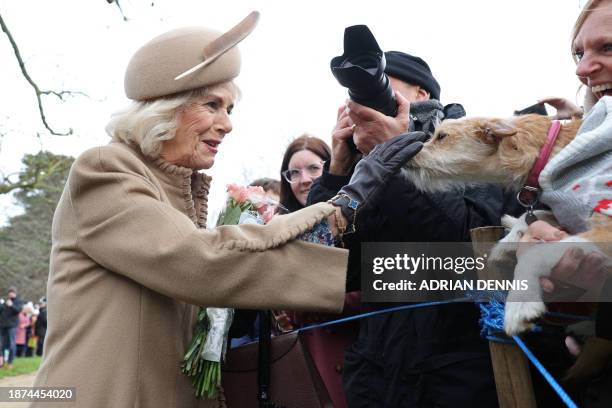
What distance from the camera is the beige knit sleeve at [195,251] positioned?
217 cm

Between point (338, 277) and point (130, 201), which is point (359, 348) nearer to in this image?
point (338, 277)

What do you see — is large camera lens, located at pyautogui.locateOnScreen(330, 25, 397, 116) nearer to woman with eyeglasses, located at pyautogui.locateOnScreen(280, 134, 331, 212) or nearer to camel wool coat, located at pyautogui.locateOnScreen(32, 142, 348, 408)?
camel wool coat, located at pyautogui.locateOnScreen(32, 142, 348, 408)

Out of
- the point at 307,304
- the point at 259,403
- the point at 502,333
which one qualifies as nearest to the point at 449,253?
the point at 502,333

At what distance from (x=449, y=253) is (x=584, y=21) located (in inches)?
43.6

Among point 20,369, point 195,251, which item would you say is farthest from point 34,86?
point 20,369

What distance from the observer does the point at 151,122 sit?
2.53m

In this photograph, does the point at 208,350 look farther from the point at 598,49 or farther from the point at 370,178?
the point at 598,49

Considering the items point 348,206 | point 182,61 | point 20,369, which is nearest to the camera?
point 348,206

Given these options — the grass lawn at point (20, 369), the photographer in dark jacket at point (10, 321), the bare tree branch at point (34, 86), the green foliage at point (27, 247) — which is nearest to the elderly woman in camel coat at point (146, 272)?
the bare tree branch at point (34, 86)

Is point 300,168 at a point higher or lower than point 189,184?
higher

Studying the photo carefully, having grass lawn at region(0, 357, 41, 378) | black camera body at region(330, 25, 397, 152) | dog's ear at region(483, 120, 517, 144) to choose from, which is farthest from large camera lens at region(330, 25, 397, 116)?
grass lawn at region(0, 357, 41, 378)

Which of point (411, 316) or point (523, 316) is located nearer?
point (523, 316)

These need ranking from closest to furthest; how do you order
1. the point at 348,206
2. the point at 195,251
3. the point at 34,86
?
the point at 195,251 < the point at 348,206 < the point at 34,86

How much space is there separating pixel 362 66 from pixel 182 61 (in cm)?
75
